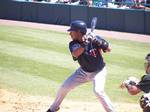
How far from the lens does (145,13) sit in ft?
73.0

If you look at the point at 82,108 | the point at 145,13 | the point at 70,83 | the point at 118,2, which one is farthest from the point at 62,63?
the point at 118,2

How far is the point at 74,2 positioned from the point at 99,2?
2.56 metres

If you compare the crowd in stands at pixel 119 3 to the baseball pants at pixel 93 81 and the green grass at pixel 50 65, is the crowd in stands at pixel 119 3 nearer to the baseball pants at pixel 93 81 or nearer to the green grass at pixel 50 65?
the green grass at pixel 50 65

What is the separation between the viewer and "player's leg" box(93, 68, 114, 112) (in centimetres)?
686

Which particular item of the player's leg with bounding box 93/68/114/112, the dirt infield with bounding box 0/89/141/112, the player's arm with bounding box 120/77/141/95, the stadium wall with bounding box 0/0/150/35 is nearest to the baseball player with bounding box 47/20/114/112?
the player's leg with bounding box 93/68/114/112

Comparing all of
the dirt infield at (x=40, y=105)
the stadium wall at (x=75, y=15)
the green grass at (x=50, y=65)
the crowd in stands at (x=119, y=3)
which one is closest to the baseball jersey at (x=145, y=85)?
the dirt infield at (x=40, y=105)

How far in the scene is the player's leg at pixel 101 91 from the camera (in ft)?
22.5

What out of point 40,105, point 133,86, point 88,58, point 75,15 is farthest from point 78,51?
point 75,15

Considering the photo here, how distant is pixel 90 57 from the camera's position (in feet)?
23.4

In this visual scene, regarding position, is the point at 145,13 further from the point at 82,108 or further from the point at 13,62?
the point at 82,108

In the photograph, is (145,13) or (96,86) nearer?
(96,86)

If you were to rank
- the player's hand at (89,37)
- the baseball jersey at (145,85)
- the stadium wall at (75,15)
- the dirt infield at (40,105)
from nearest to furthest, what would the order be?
the baseball jersey at (145,85), the player's hand at (89,37), the dirt infield at (40,105), the stadium wall at (75,15)

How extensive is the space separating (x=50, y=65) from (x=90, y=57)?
616 cm

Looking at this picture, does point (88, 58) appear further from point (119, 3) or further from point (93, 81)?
point (119, 3)
